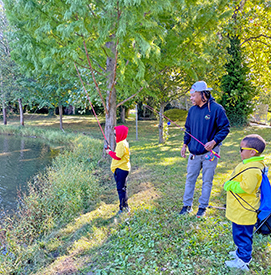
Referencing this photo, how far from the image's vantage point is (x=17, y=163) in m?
10.6

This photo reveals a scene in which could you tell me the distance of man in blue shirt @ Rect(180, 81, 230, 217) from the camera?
141 inches

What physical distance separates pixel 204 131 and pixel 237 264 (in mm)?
1859

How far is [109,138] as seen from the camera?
8633 mm

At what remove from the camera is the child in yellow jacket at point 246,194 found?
2545 mm

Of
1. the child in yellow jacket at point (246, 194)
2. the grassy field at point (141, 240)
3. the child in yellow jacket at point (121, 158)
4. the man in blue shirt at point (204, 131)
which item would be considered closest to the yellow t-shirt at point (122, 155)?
the child in yellow jacket at point (121, 158)

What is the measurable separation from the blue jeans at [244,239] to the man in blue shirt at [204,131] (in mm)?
1110

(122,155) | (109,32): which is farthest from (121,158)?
(109,32)

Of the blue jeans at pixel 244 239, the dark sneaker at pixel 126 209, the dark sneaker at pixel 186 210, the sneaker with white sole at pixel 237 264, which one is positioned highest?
the blue jeans at pixel 244 239

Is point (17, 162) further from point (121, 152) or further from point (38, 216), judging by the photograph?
point (121, 152)

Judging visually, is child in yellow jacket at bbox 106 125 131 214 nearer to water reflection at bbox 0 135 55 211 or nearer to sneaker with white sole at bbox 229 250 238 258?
sneaker with white sole at bbox 229 250 238 258

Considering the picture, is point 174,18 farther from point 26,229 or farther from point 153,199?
point 26,229

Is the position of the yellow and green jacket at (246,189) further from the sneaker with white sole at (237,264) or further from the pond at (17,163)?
the pond at (17,163)

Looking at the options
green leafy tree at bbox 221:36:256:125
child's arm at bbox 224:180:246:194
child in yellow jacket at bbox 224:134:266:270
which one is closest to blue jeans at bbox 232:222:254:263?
child in yellow jacket at bbox 224:134:266:270

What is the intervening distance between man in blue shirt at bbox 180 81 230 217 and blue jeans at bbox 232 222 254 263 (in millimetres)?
1110
